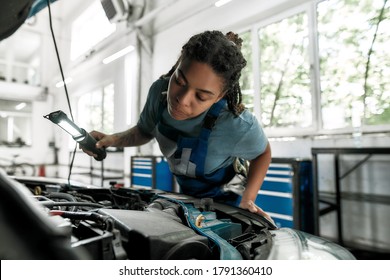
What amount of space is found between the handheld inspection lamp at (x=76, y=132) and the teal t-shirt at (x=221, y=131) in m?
0.19

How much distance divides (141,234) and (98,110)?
17.5 inches

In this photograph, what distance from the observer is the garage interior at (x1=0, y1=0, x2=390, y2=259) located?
2.41 feet

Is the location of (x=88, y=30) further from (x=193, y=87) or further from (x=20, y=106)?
(x=193, y=87)

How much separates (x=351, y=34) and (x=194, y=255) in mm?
1767

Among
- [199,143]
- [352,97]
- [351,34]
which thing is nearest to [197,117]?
[199,143]

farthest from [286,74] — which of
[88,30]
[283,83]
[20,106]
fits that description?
[20,106]

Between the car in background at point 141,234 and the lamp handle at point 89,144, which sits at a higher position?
the lamp handle at point 89,144

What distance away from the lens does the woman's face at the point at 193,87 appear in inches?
21.8

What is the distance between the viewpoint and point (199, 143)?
0.73 meters

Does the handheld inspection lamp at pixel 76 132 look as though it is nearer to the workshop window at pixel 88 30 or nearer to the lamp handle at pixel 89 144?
the lamp handle at pixel 89 144

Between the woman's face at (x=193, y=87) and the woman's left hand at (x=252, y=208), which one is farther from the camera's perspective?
the woman's left hand at (x=252, y=208)

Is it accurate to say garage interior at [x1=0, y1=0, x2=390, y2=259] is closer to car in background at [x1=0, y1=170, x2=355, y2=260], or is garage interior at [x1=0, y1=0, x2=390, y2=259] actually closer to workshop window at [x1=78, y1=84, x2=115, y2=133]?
workshop window at [x1=78, y1=84, x2=115, y2=133]

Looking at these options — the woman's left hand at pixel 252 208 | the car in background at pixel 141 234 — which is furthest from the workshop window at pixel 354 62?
the car in background at pixel 141 234

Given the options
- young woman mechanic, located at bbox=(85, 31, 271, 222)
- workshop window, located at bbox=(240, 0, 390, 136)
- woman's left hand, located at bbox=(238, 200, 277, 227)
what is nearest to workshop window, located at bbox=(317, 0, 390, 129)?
workshop window, located at bbox=(240, 0, 390, 136)
